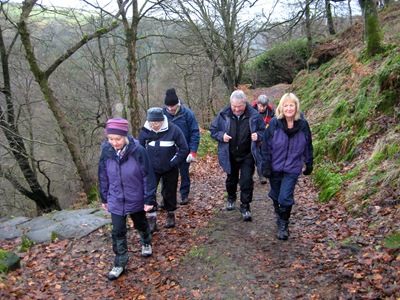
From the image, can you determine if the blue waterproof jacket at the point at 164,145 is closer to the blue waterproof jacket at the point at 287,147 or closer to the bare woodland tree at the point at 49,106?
the blue waterproof jacket at the point at 287,147

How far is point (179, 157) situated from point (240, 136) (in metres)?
1.01

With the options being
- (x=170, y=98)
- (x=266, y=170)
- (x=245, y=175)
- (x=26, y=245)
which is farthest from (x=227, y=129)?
(x=26, y=245)

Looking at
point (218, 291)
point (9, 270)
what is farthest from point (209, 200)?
point (9, 270)

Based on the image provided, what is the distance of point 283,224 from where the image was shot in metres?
4.96

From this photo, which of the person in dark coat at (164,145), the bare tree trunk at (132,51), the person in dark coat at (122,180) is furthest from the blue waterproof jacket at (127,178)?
the bare tree trunk at (132,51)

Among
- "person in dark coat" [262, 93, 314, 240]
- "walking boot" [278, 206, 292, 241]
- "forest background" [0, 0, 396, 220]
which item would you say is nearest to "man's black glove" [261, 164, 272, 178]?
"person in dark coat" [262, 93, 314, 240]

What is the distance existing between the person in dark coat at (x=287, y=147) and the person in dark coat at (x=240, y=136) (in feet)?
1.14

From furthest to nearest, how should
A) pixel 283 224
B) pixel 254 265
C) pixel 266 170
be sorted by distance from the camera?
pixel 283 224 < pixel 266 170 < pixel 254 265

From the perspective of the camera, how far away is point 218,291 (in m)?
3.88

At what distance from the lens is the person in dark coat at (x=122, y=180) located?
4.14 metres

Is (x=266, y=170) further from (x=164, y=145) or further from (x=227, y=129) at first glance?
(x=164, y=145)

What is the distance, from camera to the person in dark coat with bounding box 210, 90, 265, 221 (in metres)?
5.12

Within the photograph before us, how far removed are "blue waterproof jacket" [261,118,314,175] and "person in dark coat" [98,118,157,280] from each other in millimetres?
1695

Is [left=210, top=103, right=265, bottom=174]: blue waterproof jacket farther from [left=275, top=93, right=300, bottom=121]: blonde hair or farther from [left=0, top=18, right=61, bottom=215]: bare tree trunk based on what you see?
[left=0, top=18, right=61, bottom=215]: bare tree trunk
